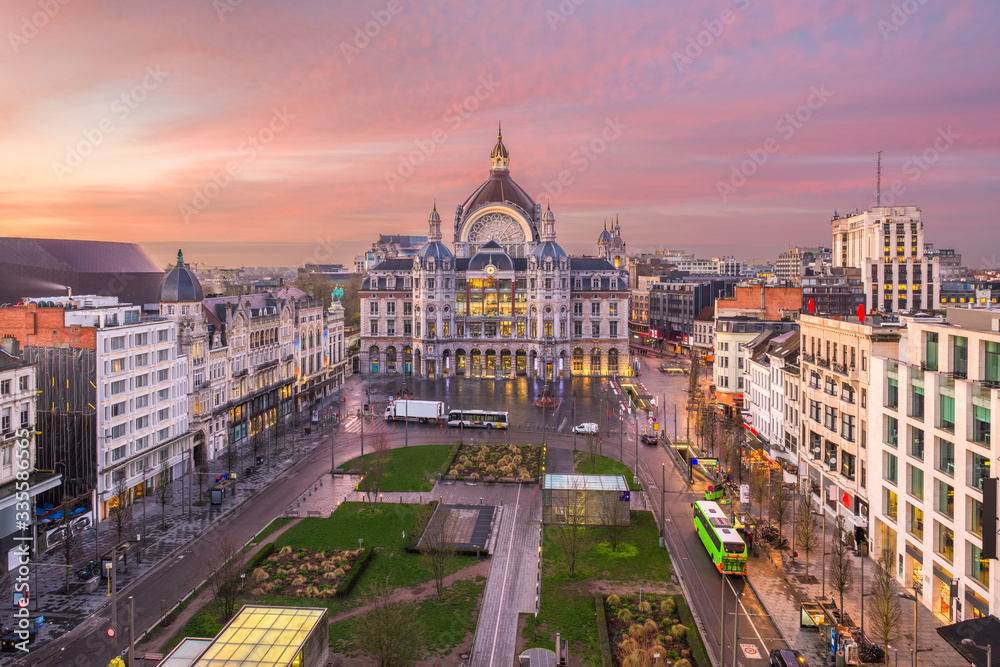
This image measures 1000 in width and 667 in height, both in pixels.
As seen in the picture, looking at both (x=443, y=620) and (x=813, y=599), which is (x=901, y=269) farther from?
(x=443, y=620)

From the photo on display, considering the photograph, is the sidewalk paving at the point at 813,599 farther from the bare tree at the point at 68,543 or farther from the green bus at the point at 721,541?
the bare tree at the point at 68,543

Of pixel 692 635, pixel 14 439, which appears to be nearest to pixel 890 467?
pixel 692 635

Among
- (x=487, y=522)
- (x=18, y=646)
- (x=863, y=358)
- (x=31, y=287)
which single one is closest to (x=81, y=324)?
(x=18, y=646)

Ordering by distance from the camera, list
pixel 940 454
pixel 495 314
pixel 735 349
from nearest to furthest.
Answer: pixel 940 454 < pixel 735 349 < pixel 495 314

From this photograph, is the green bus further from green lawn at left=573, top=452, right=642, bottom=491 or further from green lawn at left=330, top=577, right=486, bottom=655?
green lawn at left=330, top=577, right=486, bottom=655

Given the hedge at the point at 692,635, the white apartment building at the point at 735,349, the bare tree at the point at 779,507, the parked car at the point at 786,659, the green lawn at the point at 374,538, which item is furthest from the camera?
the white apartment building at the point at 735,349

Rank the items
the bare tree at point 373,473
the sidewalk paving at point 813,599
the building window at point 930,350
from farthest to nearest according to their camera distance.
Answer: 1. the bare tree at point 373,473
2. the building window at point 930,350
3. the sidewalk paving at point 813,599

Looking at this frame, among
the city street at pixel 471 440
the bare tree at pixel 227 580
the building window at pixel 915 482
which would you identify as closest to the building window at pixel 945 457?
the building window at pixel 915 482
